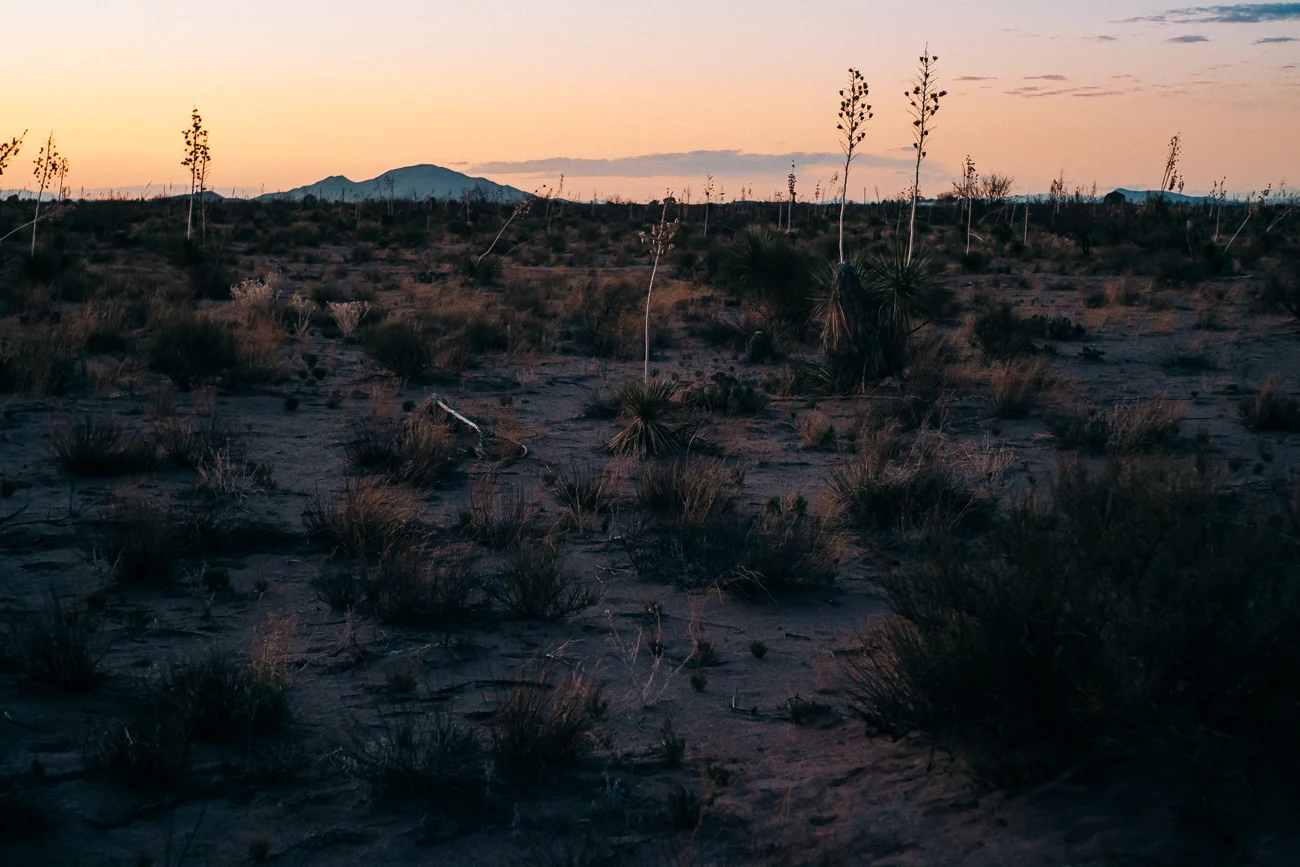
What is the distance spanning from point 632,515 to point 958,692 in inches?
186

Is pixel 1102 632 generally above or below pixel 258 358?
below

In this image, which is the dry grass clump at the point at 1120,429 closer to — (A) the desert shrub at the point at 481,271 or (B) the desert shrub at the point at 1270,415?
(B) the desert shrub at the point at 1270,415

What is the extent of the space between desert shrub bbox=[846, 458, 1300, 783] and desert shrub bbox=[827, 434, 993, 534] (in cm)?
348

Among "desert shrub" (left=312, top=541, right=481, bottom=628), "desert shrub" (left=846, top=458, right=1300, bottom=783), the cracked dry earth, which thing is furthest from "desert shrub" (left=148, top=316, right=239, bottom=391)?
"desert shrub" (left=846, top=458, right=1300, bottom=783)

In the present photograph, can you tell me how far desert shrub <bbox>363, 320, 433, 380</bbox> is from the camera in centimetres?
1477

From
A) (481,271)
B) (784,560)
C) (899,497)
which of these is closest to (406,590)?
Result: (784,560)

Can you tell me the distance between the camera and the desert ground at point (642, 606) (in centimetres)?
401

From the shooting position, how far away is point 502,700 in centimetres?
545

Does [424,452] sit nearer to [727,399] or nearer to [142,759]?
[727,399]

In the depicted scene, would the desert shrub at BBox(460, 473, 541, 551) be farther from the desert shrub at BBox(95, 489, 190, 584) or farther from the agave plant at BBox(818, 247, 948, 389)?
the agave plant at BBox(818, 247, 948, 389)

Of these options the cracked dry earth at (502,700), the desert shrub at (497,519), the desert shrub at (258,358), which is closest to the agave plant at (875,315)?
the cracked dry earth at (502,700)

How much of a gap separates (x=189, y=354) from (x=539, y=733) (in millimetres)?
10650

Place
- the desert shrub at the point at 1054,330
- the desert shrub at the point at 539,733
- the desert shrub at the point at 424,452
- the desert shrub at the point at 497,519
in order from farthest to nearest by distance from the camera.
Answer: the desert shrub at the point at 1054,330 < the desert shrub at the point at 424,452 < the desert shrub at the point at 497,519 < the desert shrub at the point at 539,733

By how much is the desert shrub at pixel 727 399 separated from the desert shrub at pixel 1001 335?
5.08 m
